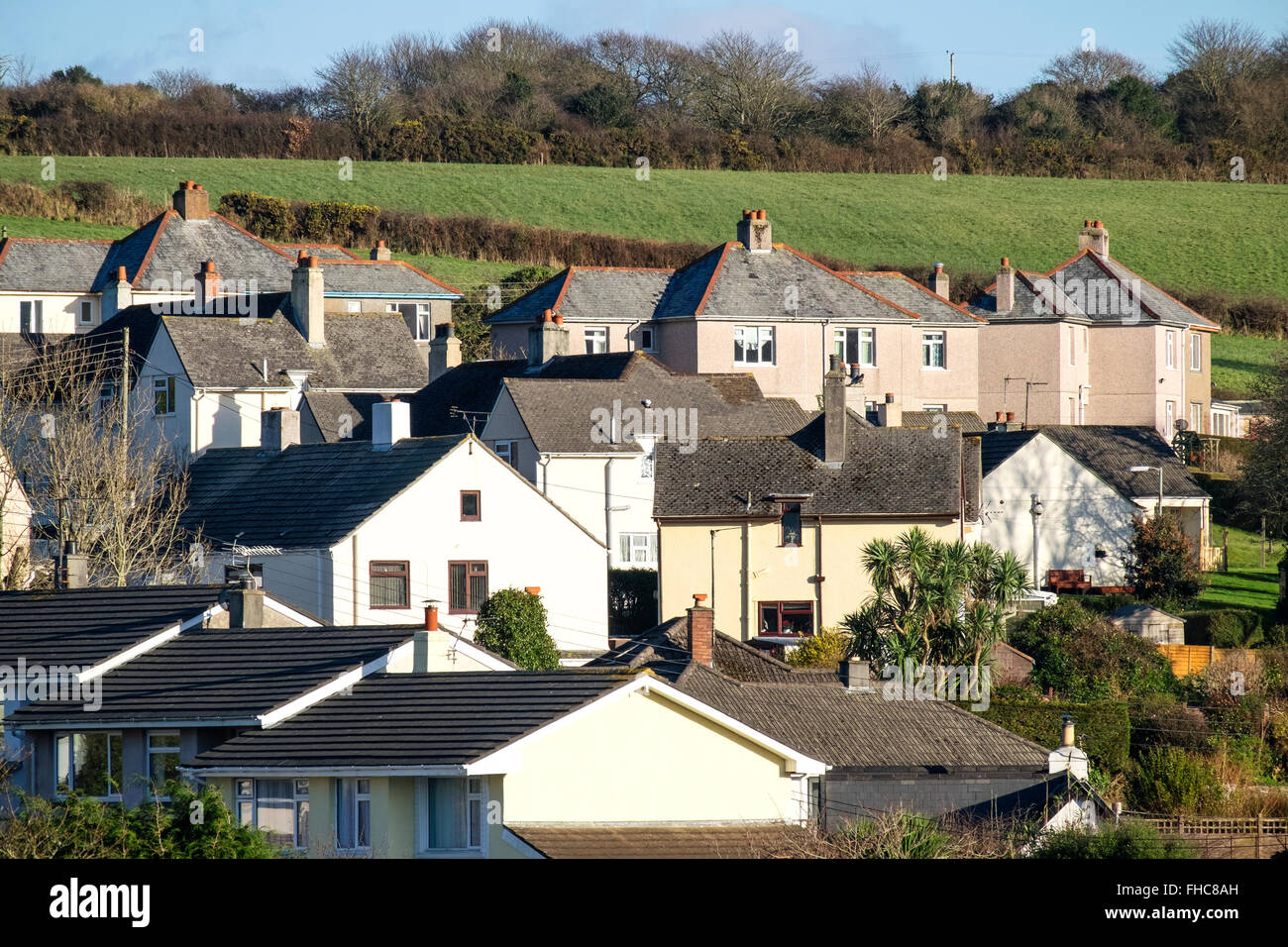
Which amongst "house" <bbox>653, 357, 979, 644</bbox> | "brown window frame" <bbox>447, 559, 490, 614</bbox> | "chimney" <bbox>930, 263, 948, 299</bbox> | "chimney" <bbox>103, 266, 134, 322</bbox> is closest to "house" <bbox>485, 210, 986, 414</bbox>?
"chimney" <bbox>930, 263, 948, 299</bbox>

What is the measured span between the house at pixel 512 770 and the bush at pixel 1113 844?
331 cm

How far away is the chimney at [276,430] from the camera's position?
47.7 m

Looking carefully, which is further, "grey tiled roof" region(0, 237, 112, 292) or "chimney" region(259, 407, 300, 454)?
"grey tiled roof" region(0, 237, 112, 292)

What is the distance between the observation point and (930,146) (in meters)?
110

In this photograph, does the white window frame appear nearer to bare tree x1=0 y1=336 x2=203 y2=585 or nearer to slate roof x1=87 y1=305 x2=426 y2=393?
slate roof x1=87 y1=305 x2=426 y2=393

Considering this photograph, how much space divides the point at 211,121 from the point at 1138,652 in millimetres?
71564

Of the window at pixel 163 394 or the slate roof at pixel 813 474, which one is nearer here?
the slate roof at pixel 813 474

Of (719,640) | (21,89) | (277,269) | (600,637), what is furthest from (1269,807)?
(21,89)

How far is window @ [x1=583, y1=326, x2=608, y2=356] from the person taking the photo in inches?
2547

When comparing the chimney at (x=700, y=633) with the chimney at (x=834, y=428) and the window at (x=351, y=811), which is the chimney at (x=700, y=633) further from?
the chimney at (x=834, y=428)

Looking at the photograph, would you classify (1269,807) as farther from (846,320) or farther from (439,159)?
(439,159)

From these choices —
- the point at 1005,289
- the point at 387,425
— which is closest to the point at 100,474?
the point at 387,425

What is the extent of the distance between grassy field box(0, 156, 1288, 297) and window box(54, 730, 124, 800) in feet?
214

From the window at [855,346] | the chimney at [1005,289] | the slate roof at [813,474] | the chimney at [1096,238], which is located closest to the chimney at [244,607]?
the slate roof at [813,474]
